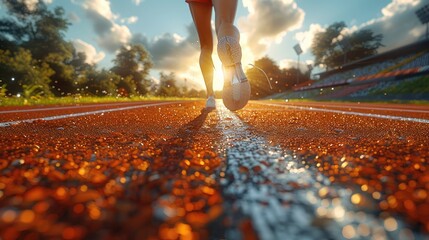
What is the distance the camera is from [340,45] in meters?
62.4

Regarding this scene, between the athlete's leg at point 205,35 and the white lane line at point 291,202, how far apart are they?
327 cm

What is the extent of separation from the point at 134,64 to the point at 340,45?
134ft

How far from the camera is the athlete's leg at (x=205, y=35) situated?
12.7 ft

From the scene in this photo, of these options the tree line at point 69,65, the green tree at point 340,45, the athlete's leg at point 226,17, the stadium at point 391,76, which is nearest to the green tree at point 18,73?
the tree line at point 69,65

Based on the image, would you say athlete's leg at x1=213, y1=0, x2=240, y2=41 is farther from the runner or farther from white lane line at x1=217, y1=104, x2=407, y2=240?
white lane line at x1=217, y1=104, x2=407, y2=240

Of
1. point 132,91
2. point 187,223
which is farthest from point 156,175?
point 132,91

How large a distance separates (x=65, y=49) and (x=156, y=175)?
4034 centimetres

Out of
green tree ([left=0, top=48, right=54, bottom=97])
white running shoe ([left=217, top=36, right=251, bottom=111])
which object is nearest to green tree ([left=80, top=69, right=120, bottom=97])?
green tree ([left=0, top=48, right=54, bottom=97])

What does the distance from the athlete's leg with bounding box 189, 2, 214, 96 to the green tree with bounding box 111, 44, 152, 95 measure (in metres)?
52.4

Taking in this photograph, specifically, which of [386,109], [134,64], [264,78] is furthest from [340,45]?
[386,109]

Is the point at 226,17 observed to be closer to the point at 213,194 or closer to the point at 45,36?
the point at 213,194

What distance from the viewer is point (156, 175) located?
0.78 m

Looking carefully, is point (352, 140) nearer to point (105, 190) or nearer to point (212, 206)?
point (212, 206)

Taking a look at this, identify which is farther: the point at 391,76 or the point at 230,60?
the point at 391,76
